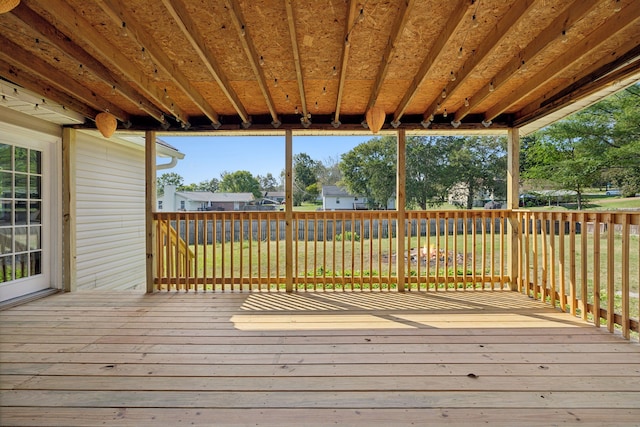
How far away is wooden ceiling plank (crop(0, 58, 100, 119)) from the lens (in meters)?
2.57

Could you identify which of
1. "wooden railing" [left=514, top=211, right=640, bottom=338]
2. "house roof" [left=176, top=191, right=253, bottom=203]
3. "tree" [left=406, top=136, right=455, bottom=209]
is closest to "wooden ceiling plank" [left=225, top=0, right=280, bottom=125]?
"wooden railing" [left=514, top=211, right=640, bottom=338]

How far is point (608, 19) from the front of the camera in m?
2.00

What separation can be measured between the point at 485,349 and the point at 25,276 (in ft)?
16.1

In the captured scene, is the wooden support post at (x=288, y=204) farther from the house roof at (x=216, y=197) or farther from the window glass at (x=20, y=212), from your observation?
the house roof at (x=216, y=197)

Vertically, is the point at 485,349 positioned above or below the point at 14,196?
below

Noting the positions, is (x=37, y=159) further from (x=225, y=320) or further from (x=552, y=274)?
(x=552, y=274)

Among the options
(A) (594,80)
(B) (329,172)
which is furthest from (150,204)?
(B) (329,172)

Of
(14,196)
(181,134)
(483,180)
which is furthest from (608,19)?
(483,180)

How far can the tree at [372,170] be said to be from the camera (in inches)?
338

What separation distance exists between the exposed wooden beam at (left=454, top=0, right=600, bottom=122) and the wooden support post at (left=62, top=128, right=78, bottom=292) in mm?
4948

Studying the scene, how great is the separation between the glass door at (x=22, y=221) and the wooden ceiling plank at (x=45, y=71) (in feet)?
3.92

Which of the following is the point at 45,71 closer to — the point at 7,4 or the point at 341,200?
the point at 7,4


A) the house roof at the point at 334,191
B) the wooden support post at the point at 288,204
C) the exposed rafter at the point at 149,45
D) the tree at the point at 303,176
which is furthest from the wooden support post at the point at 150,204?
the house roof at the point at 334,191

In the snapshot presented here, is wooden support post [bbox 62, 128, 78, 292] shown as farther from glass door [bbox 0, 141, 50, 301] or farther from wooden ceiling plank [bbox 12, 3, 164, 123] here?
wooden ceiling plank [bbox 12, 3, 164, 123]
